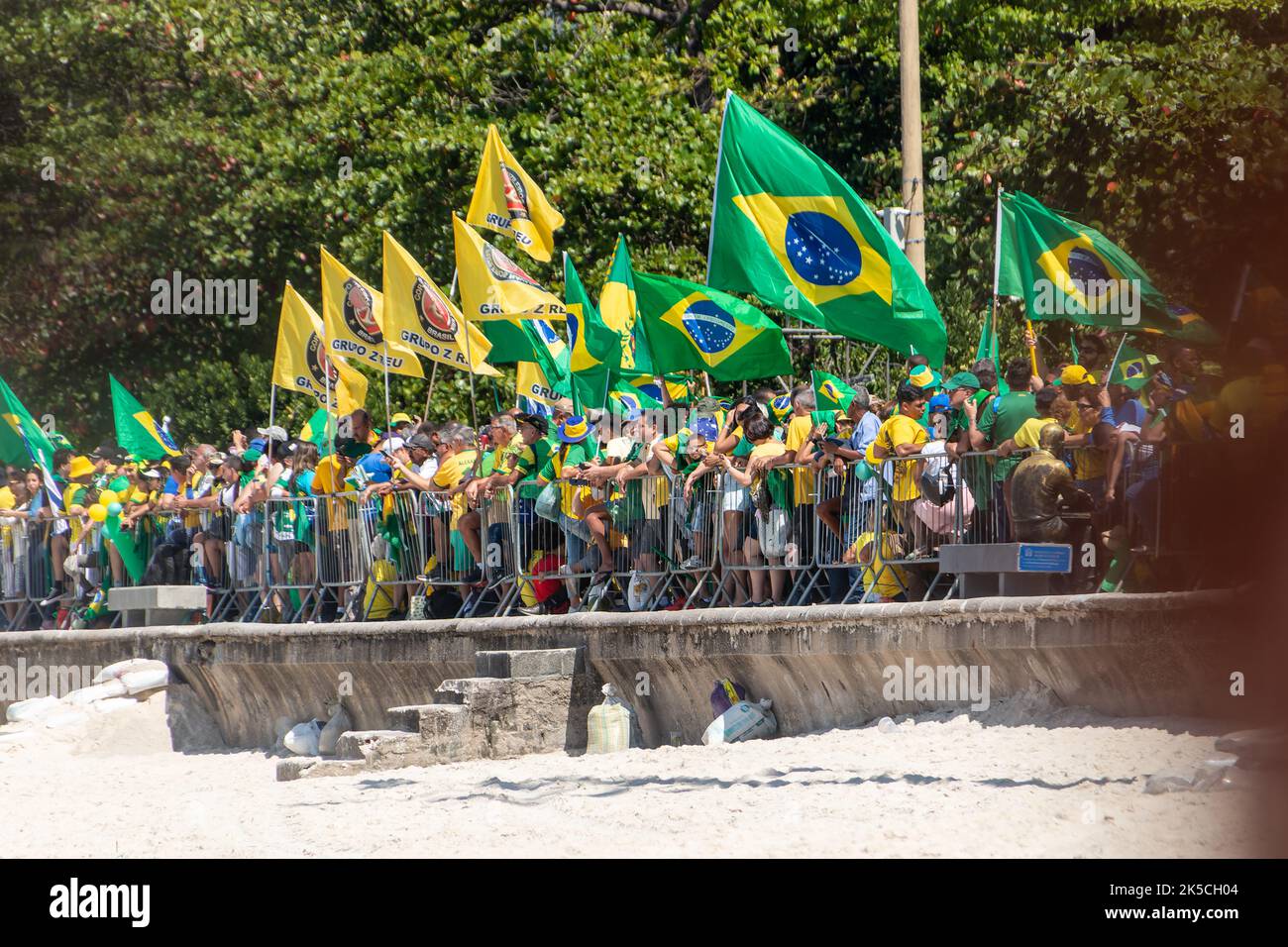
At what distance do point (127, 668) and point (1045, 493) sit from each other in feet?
29.8

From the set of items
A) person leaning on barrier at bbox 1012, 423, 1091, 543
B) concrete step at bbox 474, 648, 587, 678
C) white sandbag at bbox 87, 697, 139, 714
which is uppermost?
person leaning on barrier at bbox 1012, 423, 1091, 543

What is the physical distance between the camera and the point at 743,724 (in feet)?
44.4

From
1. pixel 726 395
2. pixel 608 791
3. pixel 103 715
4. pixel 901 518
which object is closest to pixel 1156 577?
pixel 901 518

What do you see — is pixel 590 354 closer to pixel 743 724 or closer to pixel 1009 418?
pixel 743 724

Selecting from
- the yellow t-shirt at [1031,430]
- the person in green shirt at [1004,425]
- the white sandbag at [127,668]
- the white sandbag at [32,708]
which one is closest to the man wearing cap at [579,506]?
the person in green shirt at [1004,425]

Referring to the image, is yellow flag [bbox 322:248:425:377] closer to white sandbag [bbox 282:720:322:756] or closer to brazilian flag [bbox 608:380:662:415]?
→ brazilian flag [bbox 608:380:662:415]

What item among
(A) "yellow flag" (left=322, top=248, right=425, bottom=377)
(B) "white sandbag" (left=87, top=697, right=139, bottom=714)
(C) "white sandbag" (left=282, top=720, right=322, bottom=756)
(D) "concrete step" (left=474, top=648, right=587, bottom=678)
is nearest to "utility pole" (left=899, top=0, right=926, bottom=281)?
(D) "concrete step" (left=474, top=648, right=587, bottom=678)

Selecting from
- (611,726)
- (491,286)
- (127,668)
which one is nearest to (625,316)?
(491,286)

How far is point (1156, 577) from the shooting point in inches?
458

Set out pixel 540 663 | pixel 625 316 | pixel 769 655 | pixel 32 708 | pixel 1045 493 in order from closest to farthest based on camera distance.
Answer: pixel 1045 493 < pixel 769 655 < pixel 540 663 < pixel 625 316 < pixel 32 708

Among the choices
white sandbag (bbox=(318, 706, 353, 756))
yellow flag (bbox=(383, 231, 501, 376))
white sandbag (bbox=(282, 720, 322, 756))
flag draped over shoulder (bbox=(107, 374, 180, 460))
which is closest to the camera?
white sandbag (bbox=(318, 706, 353, 756))

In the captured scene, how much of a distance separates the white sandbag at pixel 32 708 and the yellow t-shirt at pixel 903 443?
27.3 feet

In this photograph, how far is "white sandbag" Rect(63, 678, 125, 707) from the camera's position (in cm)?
1755

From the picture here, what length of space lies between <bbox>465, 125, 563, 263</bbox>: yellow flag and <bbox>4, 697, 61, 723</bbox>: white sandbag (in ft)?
18.1
